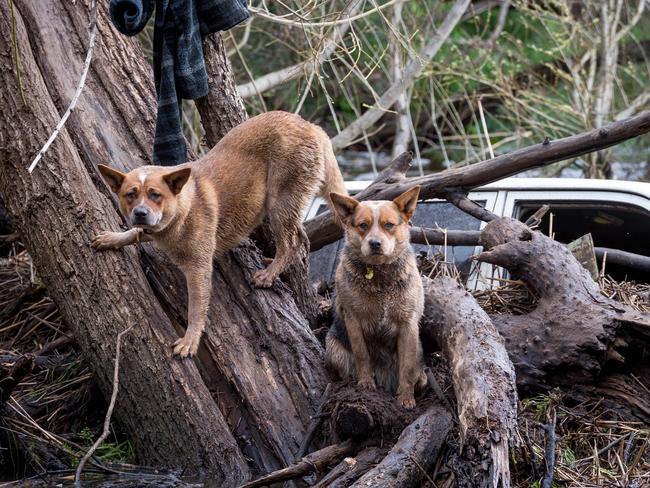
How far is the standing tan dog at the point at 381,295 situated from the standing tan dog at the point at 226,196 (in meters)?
0.62

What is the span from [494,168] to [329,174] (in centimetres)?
123

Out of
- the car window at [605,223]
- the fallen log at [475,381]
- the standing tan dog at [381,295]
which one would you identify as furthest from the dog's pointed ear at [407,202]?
the car window at [605,223]

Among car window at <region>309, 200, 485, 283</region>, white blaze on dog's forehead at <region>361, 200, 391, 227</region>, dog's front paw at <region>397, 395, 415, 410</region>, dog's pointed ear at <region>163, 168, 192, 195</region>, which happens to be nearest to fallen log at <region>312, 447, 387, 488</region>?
dog's front paw at <region>397, 395, 415, 410</region>

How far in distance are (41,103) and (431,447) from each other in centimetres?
341

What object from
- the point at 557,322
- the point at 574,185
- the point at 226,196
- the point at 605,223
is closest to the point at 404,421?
the point at 557,322

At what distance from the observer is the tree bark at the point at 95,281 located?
6.07 meters

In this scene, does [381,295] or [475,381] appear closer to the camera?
[475,381]

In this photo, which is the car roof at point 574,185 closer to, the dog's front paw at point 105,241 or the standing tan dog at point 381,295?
the standing tan dog at point 381,295

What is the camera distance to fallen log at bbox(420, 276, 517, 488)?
16.0 feet

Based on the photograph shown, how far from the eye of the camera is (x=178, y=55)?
21.7ft

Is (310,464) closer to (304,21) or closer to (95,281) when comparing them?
(95,281)

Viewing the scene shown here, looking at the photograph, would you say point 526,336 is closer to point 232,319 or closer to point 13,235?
point 232,319

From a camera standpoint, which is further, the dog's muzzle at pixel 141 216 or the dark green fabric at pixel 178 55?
the dark green fabric at pixel 178 55

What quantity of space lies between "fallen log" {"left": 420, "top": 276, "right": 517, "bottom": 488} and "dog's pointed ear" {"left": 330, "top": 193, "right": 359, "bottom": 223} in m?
0.80
